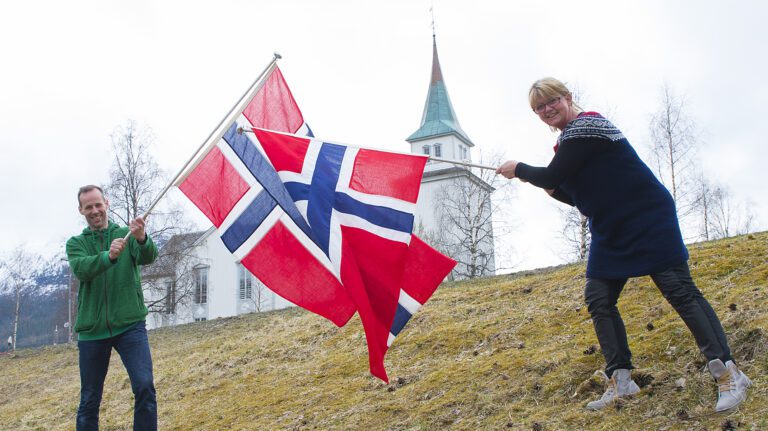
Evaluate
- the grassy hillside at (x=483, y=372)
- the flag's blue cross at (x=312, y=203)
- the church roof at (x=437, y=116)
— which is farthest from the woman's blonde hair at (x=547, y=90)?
the church roof at (x=437, y=116)

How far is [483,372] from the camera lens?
6117 millimetres

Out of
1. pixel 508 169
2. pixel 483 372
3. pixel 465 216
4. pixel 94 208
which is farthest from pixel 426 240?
pixel 508 169

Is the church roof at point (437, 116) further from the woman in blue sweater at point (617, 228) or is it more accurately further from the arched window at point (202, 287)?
the woman in blue sweater at point (617, 228)

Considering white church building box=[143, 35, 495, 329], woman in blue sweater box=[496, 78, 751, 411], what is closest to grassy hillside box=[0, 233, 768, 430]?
woman in blue sweater box=[496, 78, 751, 411]

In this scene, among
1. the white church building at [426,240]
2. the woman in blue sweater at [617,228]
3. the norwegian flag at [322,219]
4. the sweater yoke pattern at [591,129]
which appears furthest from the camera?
the white church building at [426,240]

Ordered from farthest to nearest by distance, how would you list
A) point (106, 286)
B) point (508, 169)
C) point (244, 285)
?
point (244, 285) → point (106, 286) → point (508, 169)

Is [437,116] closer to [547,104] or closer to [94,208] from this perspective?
[94,208]

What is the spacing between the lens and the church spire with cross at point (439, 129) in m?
59.8

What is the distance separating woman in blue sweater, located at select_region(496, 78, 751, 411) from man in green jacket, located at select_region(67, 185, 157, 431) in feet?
9.05

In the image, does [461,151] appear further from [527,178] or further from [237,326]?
[527,178]

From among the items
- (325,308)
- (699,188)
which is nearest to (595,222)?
(325,308)

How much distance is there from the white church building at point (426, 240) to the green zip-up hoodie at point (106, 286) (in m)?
27.4

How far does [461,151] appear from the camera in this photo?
203ft

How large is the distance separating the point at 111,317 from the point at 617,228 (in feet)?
11.4
